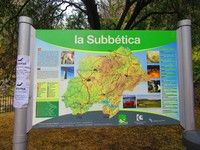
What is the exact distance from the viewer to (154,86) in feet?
17.0

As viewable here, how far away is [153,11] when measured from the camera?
1255 centimetres

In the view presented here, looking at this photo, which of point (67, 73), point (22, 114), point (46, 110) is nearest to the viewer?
point (22, 114)

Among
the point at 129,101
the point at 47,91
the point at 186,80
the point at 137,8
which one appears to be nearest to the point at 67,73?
the point at 47,91

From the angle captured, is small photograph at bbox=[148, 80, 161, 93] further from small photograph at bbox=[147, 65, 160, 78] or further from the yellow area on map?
the yellow area on map

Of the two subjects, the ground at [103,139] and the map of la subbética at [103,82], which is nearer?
the map of la subbética at [103,82]

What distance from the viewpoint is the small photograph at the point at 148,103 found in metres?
5.09

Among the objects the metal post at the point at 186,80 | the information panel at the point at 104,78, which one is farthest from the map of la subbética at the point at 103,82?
the metal post at the point at 186,80

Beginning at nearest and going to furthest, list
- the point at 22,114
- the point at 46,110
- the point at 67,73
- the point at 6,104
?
the point at 22,114
the point at 46,110
the point at 67,73
the point at 6,104

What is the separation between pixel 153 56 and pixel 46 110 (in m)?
1.54

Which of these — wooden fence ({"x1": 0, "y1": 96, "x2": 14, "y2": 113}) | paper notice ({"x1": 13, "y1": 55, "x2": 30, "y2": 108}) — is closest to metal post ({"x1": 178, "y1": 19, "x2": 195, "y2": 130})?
paper notice ({"x1": 13, "y1": 55, "x2": 30, "y2": 108})

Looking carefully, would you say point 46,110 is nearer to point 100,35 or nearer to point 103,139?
point 100,35

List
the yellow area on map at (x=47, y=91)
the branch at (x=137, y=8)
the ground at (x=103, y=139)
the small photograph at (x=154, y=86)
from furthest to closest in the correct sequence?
the branch at (x=137, y=8), the ground at (x=103, y=139), the small photograph at (x=154, y=86), the yellow area on map at (x=47, y=91)

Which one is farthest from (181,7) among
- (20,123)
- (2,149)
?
(20,123)

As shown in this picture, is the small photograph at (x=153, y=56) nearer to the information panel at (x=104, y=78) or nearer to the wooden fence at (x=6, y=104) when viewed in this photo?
the information panel at (x=104, y=78)
